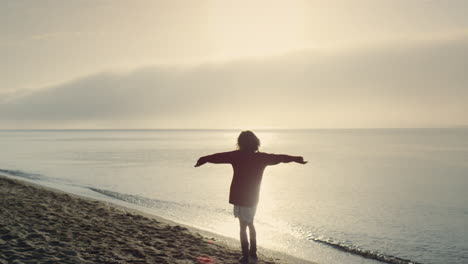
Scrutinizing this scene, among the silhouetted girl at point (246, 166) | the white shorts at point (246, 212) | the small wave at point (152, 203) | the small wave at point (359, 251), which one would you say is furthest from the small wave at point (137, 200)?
the silhouetted girl at point (246, 166)

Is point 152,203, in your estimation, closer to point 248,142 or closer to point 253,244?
point 253,244

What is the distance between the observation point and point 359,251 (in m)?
13.2

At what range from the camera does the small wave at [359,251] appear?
12359mm

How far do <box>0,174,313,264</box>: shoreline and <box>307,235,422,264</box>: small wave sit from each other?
284 centimetres

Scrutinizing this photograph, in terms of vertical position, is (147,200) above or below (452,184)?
below

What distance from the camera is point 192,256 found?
932cm

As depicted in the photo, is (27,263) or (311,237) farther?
(311,237)

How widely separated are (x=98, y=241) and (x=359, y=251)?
864 centimetres

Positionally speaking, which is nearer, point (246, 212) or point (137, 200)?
point (246, 212)

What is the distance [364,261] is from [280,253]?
2.79 m

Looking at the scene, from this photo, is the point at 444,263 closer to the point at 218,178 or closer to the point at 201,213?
the point at 201,213

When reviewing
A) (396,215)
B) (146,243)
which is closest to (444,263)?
(396,215)

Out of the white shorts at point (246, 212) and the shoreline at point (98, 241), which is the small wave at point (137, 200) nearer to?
the shoreline at point (98, 241)

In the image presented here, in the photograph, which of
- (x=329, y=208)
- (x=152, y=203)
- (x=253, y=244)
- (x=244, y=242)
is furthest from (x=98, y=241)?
(x=329, y=208)
